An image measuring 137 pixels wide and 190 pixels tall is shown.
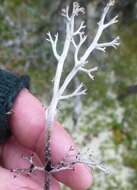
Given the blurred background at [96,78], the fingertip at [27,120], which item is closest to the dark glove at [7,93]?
the fingertip at [27,120]

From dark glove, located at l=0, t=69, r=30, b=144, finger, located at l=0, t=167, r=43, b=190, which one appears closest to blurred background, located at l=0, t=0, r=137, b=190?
dark glove, located at l=0, t=69, r=30, b=144

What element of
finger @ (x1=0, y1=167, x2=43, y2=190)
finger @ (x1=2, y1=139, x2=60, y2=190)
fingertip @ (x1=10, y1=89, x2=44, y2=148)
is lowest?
finger @ (x1=0, y1=167, x2=43, y2=190)

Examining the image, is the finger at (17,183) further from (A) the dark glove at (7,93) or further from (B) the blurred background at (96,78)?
(B) the blurred background at (96,78)

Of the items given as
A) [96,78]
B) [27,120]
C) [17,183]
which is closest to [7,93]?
[27,120]

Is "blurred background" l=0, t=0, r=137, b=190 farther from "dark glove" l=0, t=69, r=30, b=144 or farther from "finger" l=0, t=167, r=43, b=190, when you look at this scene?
"finger" l=0, t=167, r=43, b=190

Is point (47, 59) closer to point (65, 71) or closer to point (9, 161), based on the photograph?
point (65, 71)
